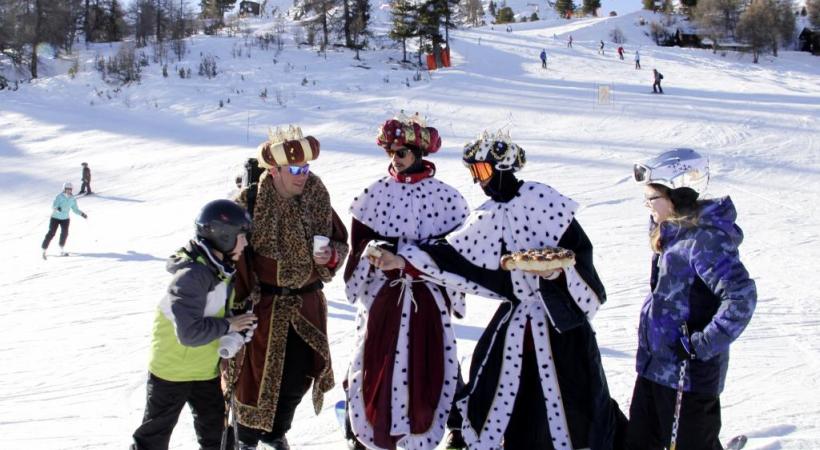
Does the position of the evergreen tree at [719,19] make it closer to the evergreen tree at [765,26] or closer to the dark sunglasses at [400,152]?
the evergreen tree at [765,26]

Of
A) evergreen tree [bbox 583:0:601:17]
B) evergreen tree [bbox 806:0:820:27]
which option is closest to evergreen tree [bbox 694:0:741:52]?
evergreen tree [bbox 806:0:820:27]

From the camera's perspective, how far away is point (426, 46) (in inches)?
1437

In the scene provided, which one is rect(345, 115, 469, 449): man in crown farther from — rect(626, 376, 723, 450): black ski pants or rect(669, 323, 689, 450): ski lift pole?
rect(669, 323, 689, 450): ski lift pole

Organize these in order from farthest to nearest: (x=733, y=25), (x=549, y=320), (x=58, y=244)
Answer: (x=733, y=25) → (x=58, y=244) → (x=549, y=320)

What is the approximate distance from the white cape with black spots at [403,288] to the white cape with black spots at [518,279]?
241 millimetres

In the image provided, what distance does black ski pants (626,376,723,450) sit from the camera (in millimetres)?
3246

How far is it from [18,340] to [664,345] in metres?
6.85

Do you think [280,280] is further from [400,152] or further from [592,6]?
[592,6]

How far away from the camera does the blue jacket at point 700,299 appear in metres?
2.96

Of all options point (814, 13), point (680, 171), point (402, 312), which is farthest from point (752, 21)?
point (402, 312)

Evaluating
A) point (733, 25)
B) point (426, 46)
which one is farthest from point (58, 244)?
point (733, 25)

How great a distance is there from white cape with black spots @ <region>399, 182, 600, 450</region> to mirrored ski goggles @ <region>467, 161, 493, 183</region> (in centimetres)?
14

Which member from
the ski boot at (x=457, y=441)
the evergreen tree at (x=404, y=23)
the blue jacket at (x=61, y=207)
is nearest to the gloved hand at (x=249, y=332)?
the ski boot at (x=457, y=441)

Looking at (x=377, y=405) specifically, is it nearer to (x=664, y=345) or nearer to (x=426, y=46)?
(x=664, y=345)
